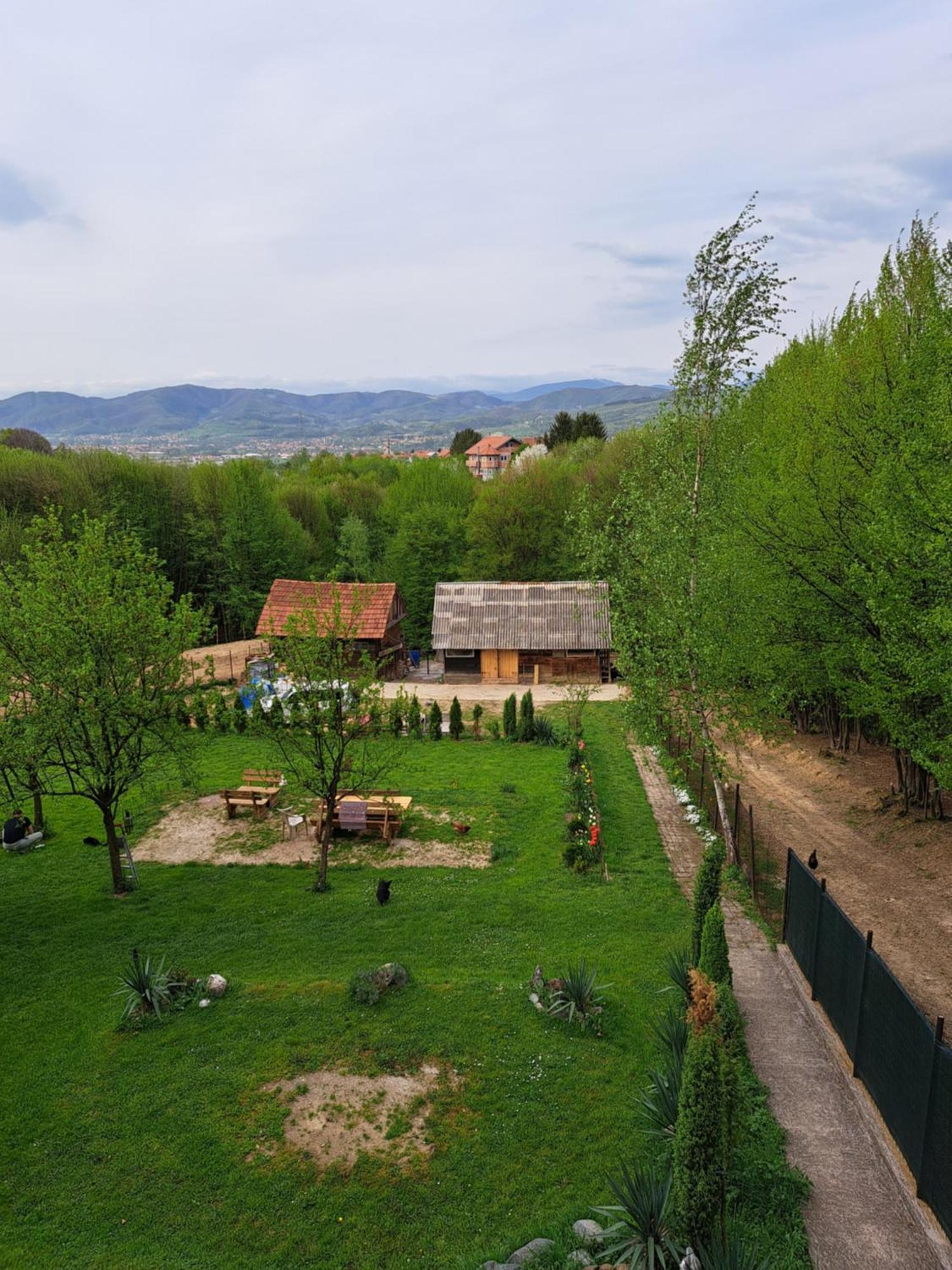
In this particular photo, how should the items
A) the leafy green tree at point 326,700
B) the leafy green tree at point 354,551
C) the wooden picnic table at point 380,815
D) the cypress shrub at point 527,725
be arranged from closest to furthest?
the leafy green tree at point 326,700 → the wooden picnic table at point 380,815 → the cypress shrub at point 527,725 → the leafy green tree at point 354,551

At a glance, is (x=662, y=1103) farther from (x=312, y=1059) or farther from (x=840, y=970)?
(x=312, y=1059)

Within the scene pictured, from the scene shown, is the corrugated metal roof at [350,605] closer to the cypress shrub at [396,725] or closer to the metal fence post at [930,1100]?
the cypress shrub at [396,725]

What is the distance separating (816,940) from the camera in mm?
10633

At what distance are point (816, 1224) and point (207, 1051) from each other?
7.17 meters

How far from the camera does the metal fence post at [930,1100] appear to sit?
22.5ft

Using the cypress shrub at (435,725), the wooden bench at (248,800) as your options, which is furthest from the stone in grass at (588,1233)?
the cypress shrub at (435,725)

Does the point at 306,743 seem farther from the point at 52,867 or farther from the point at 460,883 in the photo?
the point at 52,867

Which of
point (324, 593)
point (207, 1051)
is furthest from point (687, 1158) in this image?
point (324, 593)

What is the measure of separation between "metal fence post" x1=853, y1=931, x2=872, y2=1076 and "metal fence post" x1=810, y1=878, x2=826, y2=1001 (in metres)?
1.56

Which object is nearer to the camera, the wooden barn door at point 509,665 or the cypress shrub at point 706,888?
the cypress shrub at point 706,888

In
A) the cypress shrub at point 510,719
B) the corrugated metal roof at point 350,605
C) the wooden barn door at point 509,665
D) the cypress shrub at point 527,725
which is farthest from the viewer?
the wooden barn door at point 509,665

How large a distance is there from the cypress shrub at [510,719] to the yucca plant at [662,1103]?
16.6 meters

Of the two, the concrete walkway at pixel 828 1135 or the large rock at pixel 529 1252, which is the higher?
the large rock at pixel 529 1252

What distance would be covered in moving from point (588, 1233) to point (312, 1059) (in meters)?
4.09
